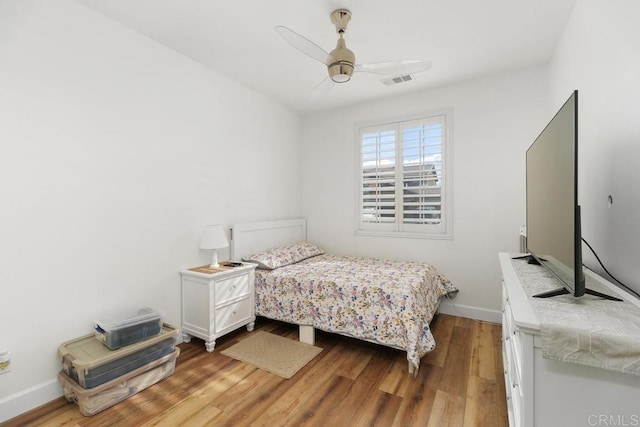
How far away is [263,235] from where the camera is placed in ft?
11.6

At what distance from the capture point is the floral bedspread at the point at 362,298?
7.51 feet

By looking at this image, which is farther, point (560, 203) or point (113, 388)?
point (113, 388)

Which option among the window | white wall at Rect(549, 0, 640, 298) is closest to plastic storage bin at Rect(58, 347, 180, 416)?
the window

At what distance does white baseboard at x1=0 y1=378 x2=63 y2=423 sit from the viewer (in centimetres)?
170

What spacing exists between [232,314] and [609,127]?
2943mm

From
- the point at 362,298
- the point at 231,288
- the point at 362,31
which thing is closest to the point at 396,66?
the point at 362,31

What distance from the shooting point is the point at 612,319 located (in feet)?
3.20

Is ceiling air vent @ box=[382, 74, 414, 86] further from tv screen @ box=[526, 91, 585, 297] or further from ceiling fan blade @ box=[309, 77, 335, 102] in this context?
tv screen @ box=[526, 91, 585, 297]

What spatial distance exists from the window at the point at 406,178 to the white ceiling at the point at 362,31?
0.66 meters

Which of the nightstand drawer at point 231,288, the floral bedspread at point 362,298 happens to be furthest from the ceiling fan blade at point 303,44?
the nightstand drawer at point 231,288

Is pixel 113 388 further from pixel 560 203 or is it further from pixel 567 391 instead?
pixel 560 203

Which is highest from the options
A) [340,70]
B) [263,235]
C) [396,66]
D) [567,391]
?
[396,66]

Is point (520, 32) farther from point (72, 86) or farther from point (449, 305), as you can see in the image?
point (72, 86)
